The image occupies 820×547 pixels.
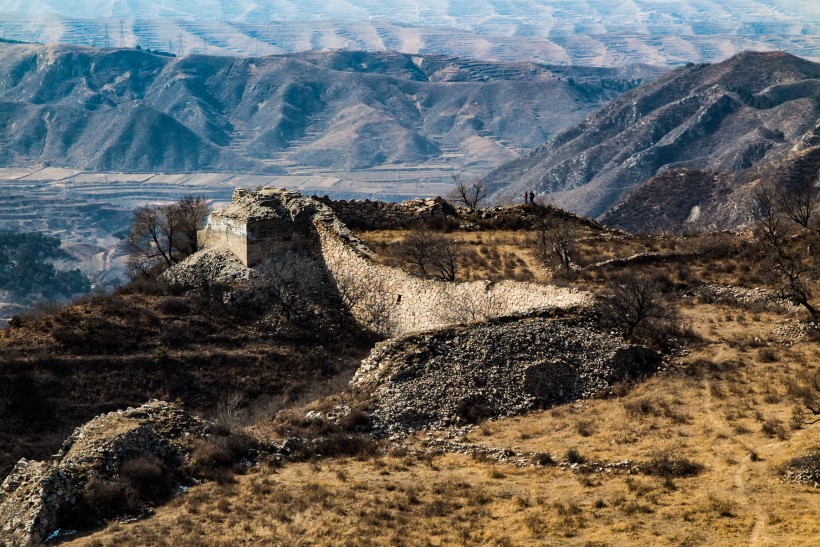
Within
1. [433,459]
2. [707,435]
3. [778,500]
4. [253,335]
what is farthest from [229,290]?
[778,500]

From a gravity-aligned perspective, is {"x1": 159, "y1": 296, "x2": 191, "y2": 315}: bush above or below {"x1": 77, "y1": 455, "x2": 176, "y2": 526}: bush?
above

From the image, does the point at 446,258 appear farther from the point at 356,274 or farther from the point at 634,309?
the point at 634,309

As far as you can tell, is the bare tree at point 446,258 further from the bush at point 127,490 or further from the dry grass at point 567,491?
the bush at point 127,490

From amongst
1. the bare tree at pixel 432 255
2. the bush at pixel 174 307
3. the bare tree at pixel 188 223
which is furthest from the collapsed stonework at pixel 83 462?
the bare tree at pixel 188 223

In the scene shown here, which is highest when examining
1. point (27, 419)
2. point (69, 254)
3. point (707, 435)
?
point (707, 435)

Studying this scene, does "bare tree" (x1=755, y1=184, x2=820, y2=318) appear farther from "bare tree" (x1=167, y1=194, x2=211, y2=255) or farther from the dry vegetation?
"bare tree" (x1=167, y1=194, x2=211, y2=255)

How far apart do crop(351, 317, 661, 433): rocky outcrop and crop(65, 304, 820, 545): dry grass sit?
680mm

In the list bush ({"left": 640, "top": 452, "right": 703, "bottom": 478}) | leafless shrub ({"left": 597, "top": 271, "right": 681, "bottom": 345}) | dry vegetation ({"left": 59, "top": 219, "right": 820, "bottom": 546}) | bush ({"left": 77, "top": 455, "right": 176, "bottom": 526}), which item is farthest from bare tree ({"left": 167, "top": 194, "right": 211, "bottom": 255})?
bush ({"left": 640, "top": 452, "right": 703, "bottom": 478})

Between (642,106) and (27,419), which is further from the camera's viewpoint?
(642,106)

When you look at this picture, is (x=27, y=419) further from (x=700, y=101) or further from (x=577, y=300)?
(x=700, y=101)

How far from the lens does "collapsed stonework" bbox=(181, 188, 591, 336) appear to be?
1153 inches

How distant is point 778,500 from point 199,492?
10.5 meters

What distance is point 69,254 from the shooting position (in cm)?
17512

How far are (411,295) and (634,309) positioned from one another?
678 cm
